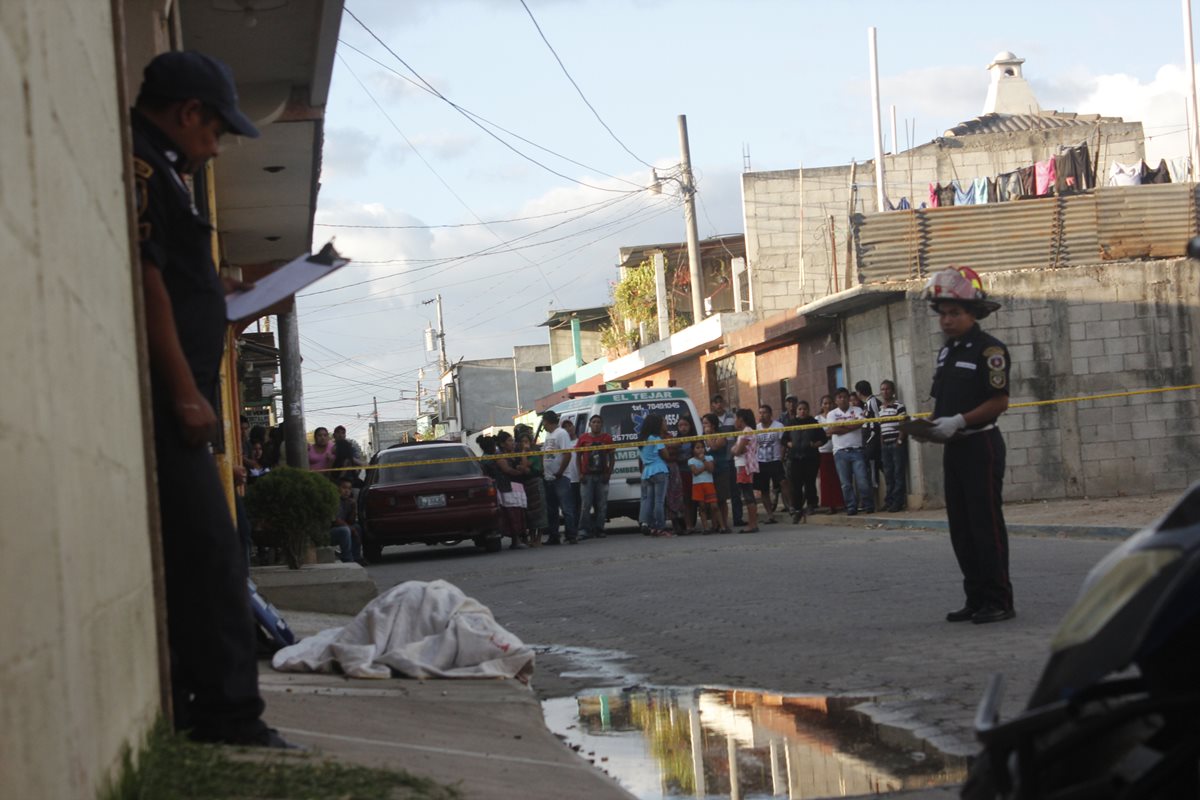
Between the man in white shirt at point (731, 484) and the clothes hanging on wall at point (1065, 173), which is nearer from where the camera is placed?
the man in white shirt at point (731, 484)

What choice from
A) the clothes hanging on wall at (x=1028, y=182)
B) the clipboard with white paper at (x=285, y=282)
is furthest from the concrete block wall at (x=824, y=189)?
the clipboard with white paper at (x=285, y=282)

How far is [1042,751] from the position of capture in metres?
2.14

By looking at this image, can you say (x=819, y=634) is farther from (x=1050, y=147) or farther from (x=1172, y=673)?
(x=1050, y=147)

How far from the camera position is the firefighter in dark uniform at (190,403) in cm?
412

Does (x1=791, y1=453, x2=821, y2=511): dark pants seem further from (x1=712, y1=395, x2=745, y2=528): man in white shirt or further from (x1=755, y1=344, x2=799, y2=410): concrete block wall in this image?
(x1=755, y1=344, x2=799, y2=410): concrete block wall

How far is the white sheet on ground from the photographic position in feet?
22.3

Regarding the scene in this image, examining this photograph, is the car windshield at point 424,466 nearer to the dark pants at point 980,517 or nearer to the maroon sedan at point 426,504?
the maroon sedan at point 426,504

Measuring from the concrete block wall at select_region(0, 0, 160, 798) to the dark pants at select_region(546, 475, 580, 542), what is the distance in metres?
17.3

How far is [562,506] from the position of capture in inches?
843

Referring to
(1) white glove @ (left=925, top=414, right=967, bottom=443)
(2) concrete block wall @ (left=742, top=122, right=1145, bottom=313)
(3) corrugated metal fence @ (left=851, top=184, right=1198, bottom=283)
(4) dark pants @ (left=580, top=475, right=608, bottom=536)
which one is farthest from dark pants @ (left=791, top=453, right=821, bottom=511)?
(2) concrete block wall @ (left=742, top=122, right=1145, bottom=313)

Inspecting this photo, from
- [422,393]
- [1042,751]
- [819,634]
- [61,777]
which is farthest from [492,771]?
[422,393]

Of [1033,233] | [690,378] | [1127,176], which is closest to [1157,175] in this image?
[1127,176]

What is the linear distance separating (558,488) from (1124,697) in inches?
758

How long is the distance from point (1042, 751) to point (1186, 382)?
20.6 metres
